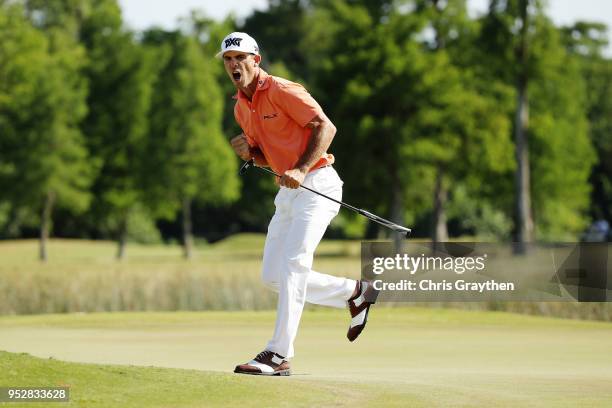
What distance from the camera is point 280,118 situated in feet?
27.0

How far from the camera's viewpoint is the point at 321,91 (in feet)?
163

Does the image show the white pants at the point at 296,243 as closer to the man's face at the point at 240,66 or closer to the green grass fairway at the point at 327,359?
the green grass fairway at the point at 327,359

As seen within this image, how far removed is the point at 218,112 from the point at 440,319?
4140cm

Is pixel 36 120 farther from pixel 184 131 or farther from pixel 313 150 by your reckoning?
pixel 313 150

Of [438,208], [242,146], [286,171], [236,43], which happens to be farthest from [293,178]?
[438,208]

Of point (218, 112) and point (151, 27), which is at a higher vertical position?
point (151, 27)

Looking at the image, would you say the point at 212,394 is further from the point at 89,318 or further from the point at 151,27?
the point at 151,27

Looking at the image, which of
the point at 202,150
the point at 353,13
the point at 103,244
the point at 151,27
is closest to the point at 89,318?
the point at 353,13

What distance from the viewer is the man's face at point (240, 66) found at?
8.16m

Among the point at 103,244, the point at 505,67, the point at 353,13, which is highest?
the point at 353,13

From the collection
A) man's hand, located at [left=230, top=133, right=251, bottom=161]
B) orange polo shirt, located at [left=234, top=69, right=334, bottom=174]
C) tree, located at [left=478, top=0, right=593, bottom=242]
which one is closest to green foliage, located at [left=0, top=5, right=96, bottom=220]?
tree, located at [left=478, top=0, right=593, bottom=242]

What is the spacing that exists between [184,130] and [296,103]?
46.8 m

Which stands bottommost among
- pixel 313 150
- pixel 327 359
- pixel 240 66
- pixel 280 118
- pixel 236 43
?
pixel 327 359

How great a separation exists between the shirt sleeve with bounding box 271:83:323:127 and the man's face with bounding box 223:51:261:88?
0.24 m
